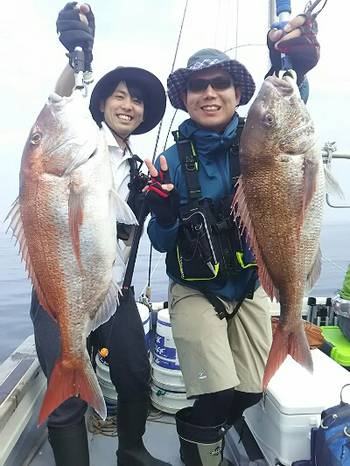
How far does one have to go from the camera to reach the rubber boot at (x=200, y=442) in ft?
9.80

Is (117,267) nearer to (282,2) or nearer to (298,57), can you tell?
(298,57)

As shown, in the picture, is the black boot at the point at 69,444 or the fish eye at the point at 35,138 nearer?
the fish eye at the point at 35,138

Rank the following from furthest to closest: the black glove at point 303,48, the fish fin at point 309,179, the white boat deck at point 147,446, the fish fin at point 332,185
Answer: the white boat deck at point 147,446, the black glove at point 303,48, the fish fin at point 332,185, the fish fin at point 309,179

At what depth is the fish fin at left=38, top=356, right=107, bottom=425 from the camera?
92.4 inches

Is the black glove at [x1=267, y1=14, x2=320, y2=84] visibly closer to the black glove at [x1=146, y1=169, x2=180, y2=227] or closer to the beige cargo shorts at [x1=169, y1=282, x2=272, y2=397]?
the black glove at [x1=146, y1=169, x2=180, y2=227]

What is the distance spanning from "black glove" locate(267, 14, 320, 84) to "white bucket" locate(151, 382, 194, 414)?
10.2 feet

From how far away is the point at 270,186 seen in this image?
230 cm

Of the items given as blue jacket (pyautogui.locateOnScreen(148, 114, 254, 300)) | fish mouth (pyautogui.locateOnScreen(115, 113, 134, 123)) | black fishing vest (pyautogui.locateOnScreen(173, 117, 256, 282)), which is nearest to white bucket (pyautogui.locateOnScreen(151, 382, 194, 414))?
blue jacket (pyautogui.locateOnScreen(148, 114, 254, 300))

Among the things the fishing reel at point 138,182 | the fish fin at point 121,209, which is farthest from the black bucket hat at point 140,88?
the fish fin at point 121,209

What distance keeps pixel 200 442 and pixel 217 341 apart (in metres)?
0.67

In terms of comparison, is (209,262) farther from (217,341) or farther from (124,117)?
(124,117)

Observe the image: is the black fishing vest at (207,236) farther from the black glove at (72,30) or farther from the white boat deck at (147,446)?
the white boat deck at (147,446)

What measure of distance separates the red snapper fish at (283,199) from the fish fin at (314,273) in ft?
0.09

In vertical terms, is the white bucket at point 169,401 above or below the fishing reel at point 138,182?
below
